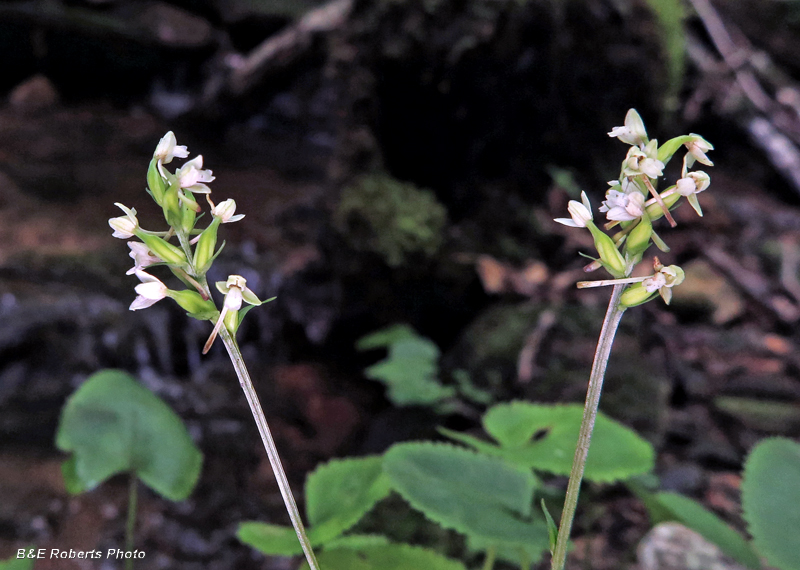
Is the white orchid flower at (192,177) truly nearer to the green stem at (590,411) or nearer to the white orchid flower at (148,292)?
the white orchid flower at (148,292)

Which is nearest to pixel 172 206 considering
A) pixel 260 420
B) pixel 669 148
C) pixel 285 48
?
pixel 260 420

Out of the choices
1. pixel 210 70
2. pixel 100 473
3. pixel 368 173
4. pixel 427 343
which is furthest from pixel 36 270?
pixel 210 70

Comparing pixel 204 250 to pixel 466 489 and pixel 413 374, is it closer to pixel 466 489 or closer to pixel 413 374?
pixel 466 489

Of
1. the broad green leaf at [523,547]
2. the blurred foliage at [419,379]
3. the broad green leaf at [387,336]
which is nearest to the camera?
the broad green leaf at [523,547]

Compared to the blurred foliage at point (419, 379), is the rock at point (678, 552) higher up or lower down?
higher up

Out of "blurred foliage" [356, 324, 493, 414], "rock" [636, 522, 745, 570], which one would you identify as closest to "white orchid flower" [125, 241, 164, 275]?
"rock" [636, 522, 745, 570]

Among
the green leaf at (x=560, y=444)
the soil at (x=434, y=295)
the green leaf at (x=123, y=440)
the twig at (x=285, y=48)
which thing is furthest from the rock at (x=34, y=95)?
the green leaf at (x=560, y=444)

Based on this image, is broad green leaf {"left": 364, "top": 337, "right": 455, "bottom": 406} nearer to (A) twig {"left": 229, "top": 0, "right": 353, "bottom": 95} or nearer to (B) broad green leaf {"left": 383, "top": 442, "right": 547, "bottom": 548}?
(B) broad green leaf {"left": 383, "top": 442, "right": 547, "bottom": 548}
